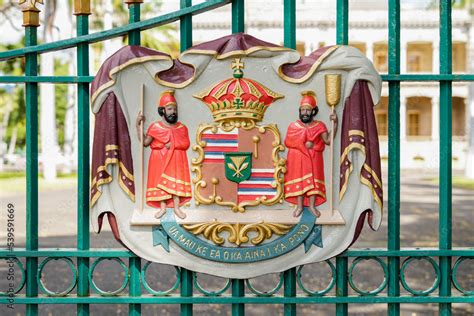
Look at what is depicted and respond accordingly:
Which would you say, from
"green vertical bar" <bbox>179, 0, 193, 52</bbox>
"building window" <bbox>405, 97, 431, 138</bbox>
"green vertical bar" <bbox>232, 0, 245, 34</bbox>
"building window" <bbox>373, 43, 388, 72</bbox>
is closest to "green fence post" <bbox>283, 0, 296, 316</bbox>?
"green vertical bar" <bbox>232, 0, 245, 34</bbox>

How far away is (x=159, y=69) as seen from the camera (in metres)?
3.31

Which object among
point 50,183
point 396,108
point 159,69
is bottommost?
point 50,183

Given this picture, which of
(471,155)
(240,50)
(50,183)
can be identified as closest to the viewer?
(240,50)

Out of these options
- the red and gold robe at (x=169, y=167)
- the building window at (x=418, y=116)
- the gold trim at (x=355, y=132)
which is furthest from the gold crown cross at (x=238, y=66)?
the building window at (x=418, y=116)

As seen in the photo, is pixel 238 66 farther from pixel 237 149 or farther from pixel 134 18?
pixel 134 18

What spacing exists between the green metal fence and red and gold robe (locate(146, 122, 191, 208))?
37cm

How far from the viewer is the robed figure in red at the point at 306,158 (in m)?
3.29

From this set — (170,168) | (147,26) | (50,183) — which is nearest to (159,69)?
(147,26)

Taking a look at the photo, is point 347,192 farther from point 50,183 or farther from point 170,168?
point 50,183

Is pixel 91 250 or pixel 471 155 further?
pixel 471 155

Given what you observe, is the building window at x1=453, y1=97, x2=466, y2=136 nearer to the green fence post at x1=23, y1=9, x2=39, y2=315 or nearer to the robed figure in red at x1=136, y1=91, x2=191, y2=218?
the robed figure in red at x1=136, y1=91, x2=191, y2=218

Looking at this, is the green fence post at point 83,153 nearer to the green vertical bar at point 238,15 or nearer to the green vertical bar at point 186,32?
the green vertical bar at point 186,32

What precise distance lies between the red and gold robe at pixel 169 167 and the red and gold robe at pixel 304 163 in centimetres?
55

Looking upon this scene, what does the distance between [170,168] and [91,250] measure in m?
0.63
